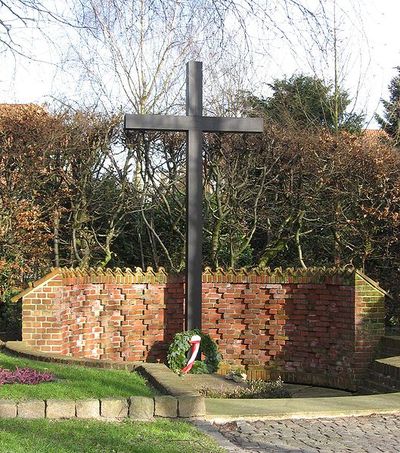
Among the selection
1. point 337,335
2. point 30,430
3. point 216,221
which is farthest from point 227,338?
point 30,430

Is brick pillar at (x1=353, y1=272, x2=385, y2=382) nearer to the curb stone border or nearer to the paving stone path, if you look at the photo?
the paving stone path

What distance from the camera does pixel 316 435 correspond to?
655 centimetres

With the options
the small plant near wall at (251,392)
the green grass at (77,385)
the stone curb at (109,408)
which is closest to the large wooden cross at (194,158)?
the small plant near wall at (251,392)

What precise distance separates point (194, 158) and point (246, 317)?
2.83m

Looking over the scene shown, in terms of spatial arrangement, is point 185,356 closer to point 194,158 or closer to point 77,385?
point 194,158

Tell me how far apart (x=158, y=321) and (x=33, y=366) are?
3.53m

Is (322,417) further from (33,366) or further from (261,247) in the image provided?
(261,247)

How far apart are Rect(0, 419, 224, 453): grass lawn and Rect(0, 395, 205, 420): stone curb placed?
0.21 meters

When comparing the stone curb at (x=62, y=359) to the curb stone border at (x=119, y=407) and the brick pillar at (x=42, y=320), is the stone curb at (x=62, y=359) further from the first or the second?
the curb stone border at (x=119, y=407)

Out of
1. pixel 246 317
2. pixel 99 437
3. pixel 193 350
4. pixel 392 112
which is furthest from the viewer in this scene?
pixel 392 112

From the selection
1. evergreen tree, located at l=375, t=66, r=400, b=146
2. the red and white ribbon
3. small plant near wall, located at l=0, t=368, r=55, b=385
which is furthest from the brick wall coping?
evergreen tree, located at l=375, t=66, r=400, b=146

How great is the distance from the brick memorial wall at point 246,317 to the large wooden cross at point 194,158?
1.23 meters

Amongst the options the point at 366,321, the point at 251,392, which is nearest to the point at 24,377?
the point at 251,392

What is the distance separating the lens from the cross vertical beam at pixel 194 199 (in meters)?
10.9
